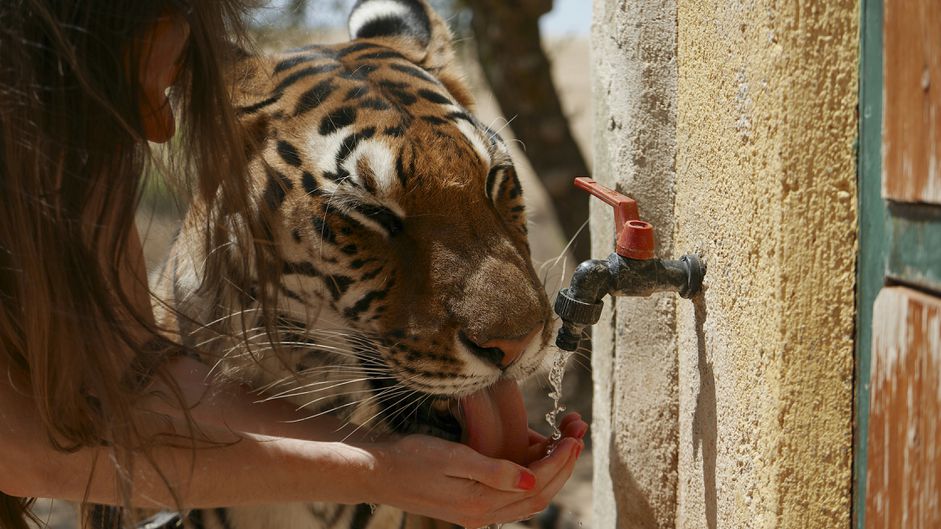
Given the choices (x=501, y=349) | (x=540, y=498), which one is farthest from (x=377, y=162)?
(x=540, y=498)

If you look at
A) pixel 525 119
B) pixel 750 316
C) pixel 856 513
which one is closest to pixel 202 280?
pixel 750 316

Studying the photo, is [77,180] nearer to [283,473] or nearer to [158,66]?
[158,66]

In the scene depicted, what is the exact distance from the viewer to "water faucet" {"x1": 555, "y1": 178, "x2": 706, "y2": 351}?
187 centimetres

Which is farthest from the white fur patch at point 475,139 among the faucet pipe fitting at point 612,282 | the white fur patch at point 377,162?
the faucet pipe fitting at point 612,282

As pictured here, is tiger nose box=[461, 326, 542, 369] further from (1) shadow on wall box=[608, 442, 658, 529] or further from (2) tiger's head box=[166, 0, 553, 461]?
(1) shadow on wall box=[608, 442, 658, 529]

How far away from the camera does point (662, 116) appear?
7.15ft

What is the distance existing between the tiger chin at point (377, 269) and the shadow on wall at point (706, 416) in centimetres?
39

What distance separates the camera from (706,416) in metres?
1.95

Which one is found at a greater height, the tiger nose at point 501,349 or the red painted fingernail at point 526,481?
the tiger nose at point 501,349

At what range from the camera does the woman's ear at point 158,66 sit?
1.81 m

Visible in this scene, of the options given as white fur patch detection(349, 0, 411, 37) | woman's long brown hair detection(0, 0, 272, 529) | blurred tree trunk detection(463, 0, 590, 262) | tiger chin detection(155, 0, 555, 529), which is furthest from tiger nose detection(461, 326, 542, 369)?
blurred tree trunk detection(463, 0, 590, 262)

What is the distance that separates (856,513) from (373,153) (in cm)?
132

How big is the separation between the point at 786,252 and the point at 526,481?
2.61ft

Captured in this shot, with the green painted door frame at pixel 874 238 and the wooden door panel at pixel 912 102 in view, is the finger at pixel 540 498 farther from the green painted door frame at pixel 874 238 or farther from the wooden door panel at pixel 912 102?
the wooden door panel at pixel 912 102
